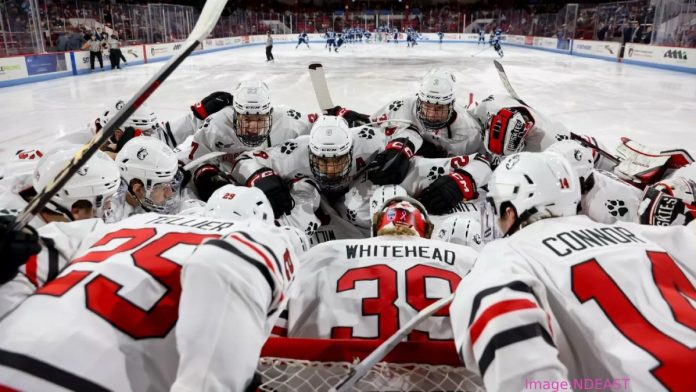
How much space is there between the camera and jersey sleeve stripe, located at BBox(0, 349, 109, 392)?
0.99m

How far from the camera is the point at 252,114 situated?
12.2 ft

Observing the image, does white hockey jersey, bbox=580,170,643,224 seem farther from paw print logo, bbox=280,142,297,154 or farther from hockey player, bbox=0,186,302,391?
hockey player, bbox=0,186,302,391

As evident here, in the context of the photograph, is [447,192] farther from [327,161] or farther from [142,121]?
[142,121]

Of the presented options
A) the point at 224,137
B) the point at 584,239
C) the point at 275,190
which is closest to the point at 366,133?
the point at 275,190

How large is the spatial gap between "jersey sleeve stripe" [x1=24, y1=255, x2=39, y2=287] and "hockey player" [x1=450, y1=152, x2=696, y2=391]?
3.38 feet

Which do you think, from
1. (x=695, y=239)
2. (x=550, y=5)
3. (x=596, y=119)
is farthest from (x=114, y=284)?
(x=550, y=5)

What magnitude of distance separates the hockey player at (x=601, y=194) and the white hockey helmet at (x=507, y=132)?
0.68 meters

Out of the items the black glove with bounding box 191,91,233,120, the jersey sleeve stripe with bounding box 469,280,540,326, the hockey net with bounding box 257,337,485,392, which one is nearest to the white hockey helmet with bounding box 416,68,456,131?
the black glove with bounding box 191,91,233,120

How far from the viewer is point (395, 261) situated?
73.9 inches

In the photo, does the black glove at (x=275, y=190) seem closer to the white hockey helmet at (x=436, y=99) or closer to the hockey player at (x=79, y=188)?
the hockey player at (x=79, y=188)

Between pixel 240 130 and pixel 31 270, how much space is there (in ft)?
8.83

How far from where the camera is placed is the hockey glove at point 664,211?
260 cm

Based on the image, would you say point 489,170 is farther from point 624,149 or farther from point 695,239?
point 695,239

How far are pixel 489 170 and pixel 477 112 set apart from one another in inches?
42.4
